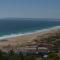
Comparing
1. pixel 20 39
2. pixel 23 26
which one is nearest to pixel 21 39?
pixel 20 39

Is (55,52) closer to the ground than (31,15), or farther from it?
closer to the ground

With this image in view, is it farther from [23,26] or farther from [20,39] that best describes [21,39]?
[23,26]

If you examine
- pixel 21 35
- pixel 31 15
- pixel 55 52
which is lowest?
pixel 55 52

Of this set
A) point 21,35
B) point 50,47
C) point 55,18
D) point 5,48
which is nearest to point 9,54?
point 5,48

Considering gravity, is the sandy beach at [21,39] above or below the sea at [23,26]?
below

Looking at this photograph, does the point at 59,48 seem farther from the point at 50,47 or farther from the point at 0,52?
the point at 0,52

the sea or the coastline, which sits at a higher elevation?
the sea

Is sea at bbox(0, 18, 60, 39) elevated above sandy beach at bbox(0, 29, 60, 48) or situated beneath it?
elevated above

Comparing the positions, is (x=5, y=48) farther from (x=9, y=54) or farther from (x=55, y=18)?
(x=55, y=18)
